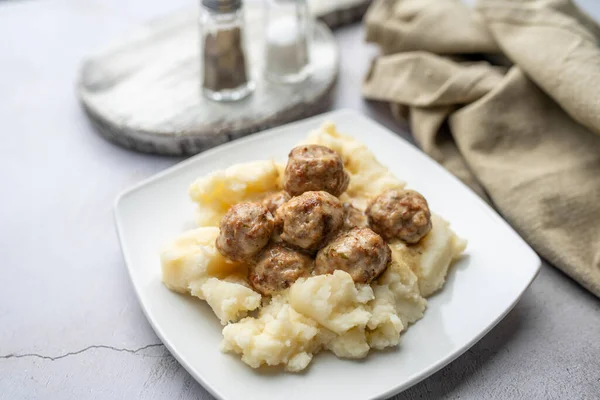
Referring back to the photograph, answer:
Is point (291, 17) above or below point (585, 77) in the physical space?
below

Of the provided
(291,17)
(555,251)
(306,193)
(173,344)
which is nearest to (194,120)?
(291,17)

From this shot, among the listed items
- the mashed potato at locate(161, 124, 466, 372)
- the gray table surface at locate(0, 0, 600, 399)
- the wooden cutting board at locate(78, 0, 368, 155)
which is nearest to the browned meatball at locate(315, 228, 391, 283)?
the mashed potato at locate(161, 124, 466, 372)

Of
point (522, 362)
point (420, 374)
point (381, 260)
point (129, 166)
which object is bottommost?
point (129, 166)

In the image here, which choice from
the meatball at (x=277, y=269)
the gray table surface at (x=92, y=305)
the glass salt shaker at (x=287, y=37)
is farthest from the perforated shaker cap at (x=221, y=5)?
the meatball at (x=277, y=269)

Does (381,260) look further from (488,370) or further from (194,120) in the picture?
(194,120)

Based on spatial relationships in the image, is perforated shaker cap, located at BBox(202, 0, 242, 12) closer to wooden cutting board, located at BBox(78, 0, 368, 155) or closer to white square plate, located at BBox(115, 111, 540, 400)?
wooden cutting board, located at BBox(78, 0, 368, 155)

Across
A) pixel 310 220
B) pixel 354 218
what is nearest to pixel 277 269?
pixel 310 220
